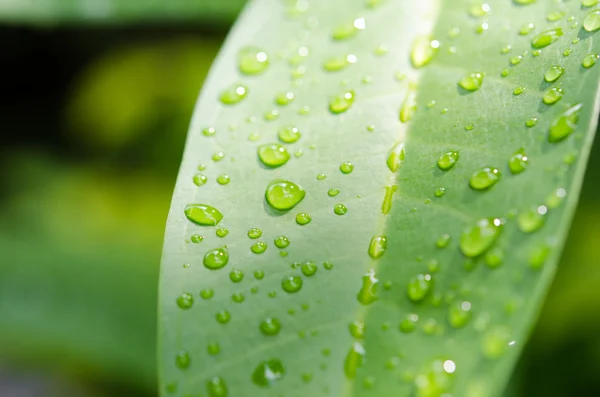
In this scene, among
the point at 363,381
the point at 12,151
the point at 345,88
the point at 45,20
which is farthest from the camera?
the point at 12,151

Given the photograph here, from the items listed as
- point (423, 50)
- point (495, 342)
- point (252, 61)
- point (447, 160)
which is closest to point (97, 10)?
point (252, 61)

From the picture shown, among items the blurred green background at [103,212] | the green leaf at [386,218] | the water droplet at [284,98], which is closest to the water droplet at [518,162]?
the green leaf at [386,218]

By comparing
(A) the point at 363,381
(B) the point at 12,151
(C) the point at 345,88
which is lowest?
(A) the point at 363,381

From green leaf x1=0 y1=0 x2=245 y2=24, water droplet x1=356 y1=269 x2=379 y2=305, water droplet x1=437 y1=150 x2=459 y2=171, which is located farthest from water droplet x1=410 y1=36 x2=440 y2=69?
green leaf x1=0 y1=0 x2=245 y2=24

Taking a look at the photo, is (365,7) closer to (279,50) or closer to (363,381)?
(279,50)

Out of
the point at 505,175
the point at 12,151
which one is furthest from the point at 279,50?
the point at 12,151

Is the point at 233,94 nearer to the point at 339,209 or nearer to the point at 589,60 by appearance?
the point at 339,209
